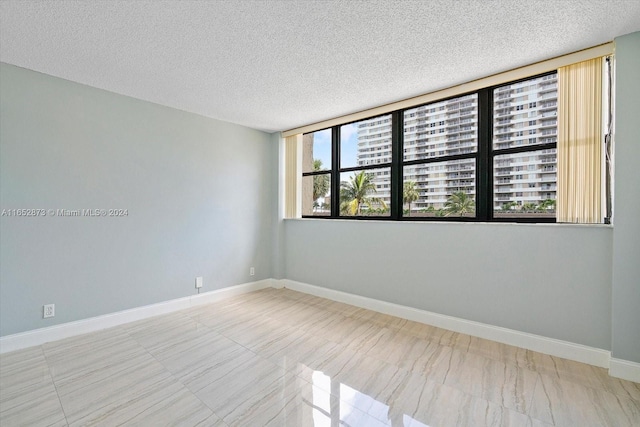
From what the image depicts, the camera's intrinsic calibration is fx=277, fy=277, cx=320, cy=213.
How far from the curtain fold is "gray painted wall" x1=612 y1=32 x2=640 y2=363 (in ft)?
11.6

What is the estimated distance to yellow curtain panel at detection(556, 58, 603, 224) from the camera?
2271mm

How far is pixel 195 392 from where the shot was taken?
195 centimetres

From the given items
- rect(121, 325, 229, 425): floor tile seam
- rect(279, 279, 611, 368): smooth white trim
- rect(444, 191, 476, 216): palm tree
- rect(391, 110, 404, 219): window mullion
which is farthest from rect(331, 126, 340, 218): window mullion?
rect(121, 325, 229, 425): floor tile seam

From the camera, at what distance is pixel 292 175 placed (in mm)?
4570

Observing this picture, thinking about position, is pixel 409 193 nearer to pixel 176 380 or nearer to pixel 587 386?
pixel 587 386

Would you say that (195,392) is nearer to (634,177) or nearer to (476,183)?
(476,183)

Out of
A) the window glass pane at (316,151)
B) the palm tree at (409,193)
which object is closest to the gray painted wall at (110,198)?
the window glass pane at (316,151)

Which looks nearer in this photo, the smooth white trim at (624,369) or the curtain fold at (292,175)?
the smooth white trim at (624,369)

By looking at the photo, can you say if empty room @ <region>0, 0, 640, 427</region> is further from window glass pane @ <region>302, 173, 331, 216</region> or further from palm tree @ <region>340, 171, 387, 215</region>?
window glass pane @ <region>302, 173, 331, 216</region>

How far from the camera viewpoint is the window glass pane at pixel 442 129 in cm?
298

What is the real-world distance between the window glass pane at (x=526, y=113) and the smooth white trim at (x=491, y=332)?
1.79 metres

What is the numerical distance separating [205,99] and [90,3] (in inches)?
59.8

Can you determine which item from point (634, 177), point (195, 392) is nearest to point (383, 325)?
point (195, 392)

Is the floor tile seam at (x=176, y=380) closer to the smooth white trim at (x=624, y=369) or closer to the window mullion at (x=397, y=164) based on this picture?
the window mullion at (x=397, y=164)
